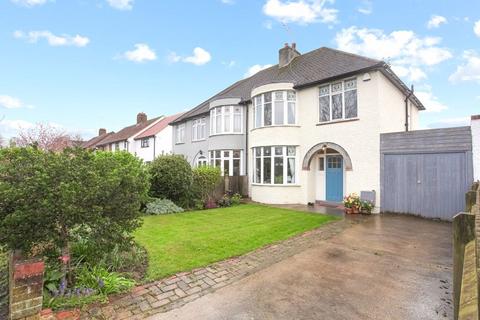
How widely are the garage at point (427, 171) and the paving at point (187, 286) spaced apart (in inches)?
243

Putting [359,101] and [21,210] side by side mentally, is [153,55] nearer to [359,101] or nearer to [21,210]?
[359,101]

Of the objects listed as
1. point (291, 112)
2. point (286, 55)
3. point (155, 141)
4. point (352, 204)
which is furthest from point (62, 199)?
point (155, 141)

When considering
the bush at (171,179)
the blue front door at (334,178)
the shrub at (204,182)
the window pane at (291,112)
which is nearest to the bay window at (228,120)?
the window pane at (291,112)

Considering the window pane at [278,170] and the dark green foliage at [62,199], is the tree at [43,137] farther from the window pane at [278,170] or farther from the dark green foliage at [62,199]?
the dark green foliage at [62,199]

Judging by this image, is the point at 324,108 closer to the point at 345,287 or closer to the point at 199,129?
the point at 345,287

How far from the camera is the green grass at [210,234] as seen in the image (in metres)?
5.44

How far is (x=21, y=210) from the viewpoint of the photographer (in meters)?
3.45

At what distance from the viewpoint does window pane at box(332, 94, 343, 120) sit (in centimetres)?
1215

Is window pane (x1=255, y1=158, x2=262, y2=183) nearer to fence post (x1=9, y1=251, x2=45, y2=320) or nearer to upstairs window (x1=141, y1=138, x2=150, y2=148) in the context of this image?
fence post (x1=9, y1=251, x2=45, y2=320)

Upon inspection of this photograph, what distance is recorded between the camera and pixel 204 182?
524 inches

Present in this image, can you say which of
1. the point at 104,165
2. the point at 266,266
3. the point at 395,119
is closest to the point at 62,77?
the point at 104,165

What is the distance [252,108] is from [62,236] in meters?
13.1

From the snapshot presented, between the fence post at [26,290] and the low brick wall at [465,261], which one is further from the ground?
the low brick wall at [465,261]

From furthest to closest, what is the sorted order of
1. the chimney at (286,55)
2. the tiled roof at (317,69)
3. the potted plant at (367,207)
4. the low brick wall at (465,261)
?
1. the chimney at (286,55)
2. the tiled roof at (317,69)
3. the potted plant at (367,207)
4. the low brick wall at (465,261)
